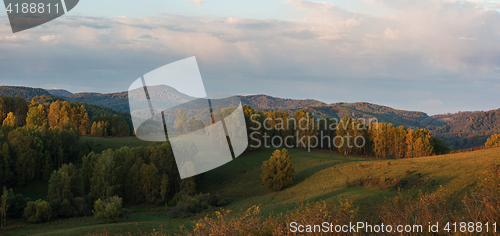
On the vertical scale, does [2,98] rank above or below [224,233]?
above

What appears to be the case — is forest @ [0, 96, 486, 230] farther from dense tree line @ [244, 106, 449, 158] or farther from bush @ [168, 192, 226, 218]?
dense tree line @ [244, 106, 449, 158]

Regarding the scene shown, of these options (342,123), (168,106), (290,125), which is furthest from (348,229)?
(290,125)

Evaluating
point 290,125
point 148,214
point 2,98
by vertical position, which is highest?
point 2,98

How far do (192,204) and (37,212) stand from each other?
19.1 meters

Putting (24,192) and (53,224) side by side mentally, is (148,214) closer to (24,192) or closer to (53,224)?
(53,224)

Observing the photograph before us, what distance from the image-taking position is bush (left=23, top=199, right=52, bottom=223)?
35.8 metres

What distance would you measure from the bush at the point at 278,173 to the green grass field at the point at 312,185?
1.37 m

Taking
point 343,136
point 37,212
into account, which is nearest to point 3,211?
point 37,212

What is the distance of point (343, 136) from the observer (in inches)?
3009

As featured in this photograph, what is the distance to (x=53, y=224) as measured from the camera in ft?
117

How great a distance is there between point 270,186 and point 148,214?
63.9 ft

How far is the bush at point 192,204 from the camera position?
1547 inches

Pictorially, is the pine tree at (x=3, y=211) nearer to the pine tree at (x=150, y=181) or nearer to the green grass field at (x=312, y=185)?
the green grass field at (x=312, y=185)

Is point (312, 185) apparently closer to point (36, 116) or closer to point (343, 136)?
point (343, 136)
